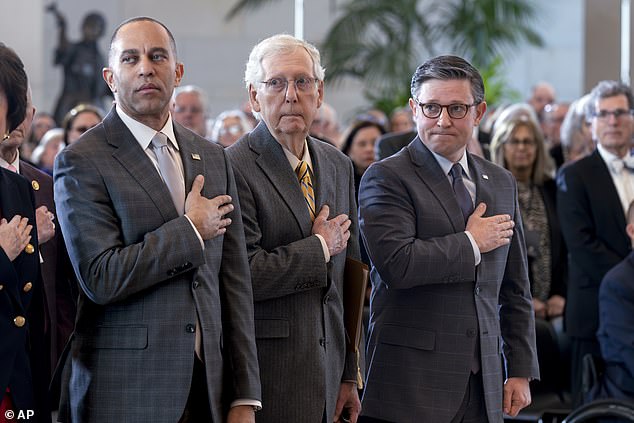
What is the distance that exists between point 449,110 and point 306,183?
511mm

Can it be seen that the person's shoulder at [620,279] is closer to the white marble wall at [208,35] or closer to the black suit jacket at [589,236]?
the black suit jacket at [589,236]

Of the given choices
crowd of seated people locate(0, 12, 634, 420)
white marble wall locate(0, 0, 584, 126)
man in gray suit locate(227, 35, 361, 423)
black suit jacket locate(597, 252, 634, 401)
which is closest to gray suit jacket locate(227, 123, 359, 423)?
man in gray suit locate(227, 35, 361, 423)

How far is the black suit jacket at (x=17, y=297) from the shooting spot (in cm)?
271

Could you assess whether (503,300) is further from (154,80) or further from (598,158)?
(598,158)

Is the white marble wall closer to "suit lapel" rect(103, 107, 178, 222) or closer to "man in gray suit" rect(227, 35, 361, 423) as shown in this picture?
"man in gray suit" rect(227, 35, 361, 423)

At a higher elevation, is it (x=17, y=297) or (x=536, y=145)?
(x=536, y=145)

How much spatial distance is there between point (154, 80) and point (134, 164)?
25 cm

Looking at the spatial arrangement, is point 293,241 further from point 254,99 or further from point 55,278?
point 55,278

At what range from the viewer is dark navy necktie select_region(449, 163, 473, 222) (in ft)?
11.3

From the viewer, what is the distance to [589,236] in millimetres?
5316

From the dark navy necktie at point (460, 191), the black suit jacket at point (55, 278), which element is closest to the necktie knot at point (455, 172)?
the dark navy necktie at point (460, 191)

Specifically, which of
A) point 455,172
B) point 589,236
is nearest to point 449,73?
point 455,172

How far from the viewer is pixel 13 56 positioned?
290 cm

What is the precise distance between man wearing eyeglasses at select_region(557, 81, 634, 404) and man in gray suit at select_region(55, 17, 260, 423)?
107 inches
